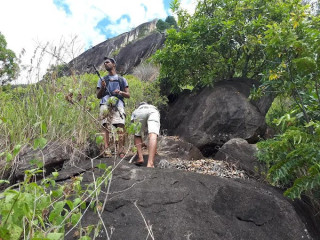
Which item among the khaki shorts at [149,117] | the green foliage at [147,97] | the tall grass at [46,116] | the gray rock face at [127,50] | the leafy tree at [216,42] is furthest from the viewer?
the gray rock face at [127,50]

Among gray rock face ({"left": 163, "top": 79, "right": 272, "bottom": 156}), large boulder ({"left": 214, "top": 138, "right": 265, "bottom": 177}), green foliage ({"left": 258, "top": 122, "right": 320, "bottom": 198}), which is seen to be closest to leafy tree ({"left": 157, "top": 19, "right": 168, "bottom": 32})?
gray rock face ({"left": 163, "top": 79, "right": 272, "bottom": 156})

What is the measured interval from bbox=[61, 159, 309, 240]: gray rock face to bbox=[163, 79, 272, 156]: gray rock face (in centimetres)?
267

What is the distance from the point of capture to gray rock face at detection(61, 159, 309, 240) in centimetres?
237

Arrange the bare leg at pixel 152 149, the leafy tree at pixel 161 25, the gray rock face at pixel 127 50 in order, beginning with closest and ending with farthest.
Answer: the bare leg at pixel 152 149 < the gray rock face at pixel 127 50 < the leafy tree at pixel 161 25

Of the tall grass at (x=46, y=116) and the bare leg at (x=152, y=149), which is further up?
the tall grass at (x=46, y=116)

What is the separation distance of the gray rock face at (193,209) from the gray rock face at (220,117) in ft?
8.75

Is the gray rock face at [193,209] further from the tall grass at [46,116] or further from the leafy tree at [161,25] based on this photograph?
the leafy tree at [161,25]

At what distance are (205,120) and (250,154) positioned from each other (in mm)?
1751

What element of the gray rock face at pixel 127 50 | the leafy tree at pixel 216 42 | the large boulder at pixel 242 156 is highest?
the gray rock face at pixel 127 50

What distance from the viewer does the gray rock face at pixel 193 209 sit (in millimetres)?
2367

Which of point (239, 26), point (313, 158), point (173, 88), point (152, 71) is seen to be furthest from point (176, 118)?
point (152, 71)

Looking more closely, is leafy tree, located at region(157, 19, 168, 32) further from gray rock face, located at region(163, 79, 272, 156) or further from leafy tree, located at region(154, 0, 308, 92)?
gray rock face, located at region(163, 79, 272, 156)

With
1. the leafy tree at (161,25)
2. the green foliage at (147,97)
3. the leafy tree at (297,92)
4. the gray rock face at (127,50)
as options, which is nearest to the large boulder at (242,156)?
the leafy tree at (297,92)

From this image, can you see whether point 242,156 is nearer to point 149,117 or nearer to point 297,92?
point 149,117
